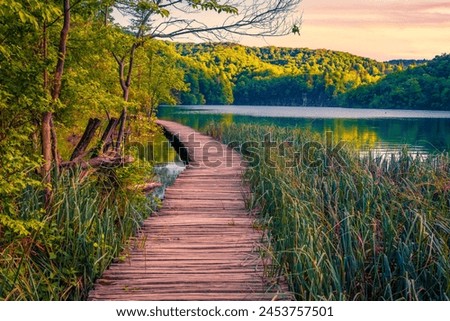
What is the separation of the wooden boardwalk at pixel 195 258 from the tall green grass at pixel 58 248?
222 millimetres

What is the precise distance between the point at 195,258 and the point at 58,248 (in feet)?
4.15

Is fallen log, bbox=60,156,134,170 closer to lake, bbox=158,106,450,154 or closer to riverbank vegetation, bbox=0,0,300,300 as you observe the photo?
riverbank vegetation, bbox=0,0,300,300

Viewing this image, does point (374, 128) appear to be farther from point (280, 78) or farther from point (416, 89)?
point (280, 78)

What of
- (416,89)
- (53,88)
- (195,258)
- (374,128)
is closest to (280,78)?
(416,89)

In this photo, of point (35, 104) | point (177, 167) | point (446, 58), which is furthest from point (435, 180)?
point (446, 58)

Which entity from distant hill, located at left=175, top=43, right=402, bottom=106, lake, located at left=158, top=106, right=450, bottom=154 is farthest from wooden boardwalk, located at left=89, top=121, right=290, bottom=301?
distant hill, located at left=175, top=43, right=402, bottom=106

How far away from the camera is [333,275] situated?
357 cm

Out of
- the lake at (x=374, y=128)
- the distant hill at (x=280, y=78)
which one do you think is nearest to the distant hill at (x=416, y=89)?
the distant hill at (x=280, y=78)

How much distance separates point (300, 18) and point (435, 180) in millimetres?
3289

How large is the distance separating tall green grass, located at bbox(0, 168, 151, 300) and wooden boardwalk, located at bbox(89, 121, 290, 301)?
0.22 meters

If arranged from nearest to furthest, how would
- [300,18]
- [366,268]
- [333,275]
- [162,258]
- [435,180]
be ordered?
1. [333,275]
2. [366,268]
3. [162,258]
4. [435,180]
5. [300,18]

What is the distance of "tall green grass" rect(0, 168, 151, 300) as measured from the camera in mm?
4164

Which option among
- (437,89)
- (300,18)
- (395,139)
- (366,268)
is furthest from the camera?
(437,89)
